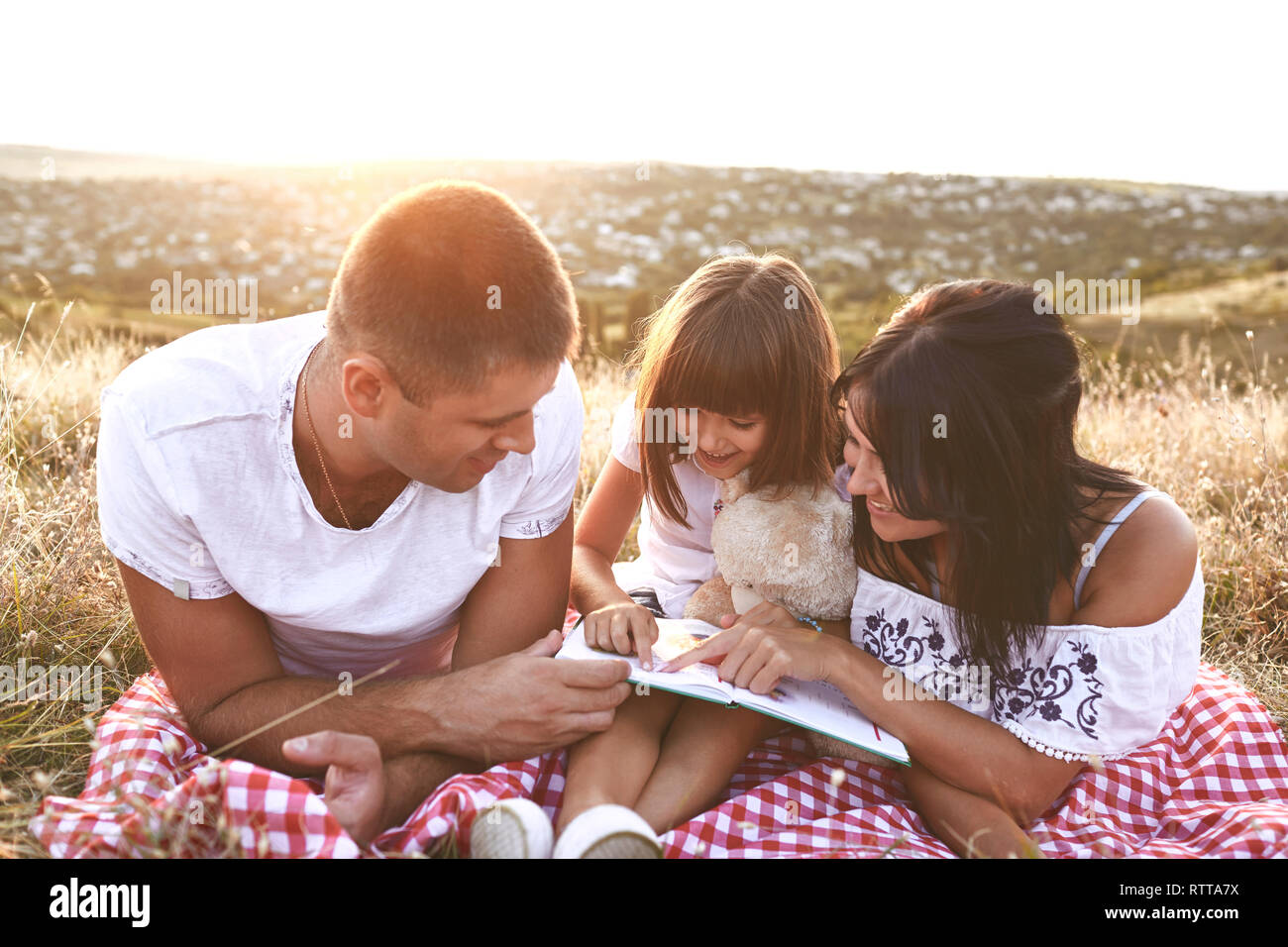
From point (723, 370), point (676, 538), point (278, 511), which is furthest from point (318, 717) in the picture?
point (723, 370)

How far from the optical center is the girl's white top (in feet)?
7.34

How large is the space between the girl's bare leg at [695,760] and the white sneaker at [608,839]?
0.37 m

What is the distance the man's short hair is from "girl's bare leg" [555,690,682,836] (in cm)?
95

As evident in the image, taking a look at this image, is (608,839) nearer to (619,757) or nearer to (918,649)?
(619,757)

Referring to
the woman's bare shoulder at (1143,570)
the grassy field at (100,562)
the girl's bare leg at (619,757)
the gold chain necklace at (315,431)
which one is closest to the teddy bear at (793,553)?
the girl's bare leg at (619,757)

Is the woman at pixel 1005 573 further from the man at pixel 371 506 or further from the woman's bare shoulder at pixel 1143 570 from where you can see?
the man at pixel 371 506

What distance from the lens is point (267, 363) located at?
2.40 m

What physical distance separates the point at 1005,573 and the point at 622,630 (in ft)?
3.19

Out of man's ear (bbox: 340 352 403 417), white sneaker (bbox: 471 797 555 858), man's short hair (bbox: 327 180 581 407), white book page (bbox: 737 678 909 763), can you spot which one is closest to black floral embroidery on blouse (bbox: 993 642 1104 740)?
white book page (bbox: 737 678 909 763)

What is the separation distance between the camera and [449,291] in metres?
2.07

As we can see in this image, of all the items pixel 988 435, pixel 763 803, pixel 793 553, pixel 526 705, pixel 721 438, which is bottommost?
pixel 763 803

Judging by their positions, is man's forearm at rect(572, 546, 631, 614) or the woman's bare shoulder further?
man's forearm at rect(572, 546, 631, 614)

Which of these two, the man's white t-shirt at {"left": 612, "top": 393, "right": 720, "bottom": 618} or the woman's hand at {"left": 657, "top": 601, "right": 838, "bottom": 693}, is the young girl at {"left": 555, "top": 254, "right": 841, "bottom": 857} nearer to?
the man's white t-shirt at {"left": 612, "top": 393, "right": 720, "bottom": 618}
